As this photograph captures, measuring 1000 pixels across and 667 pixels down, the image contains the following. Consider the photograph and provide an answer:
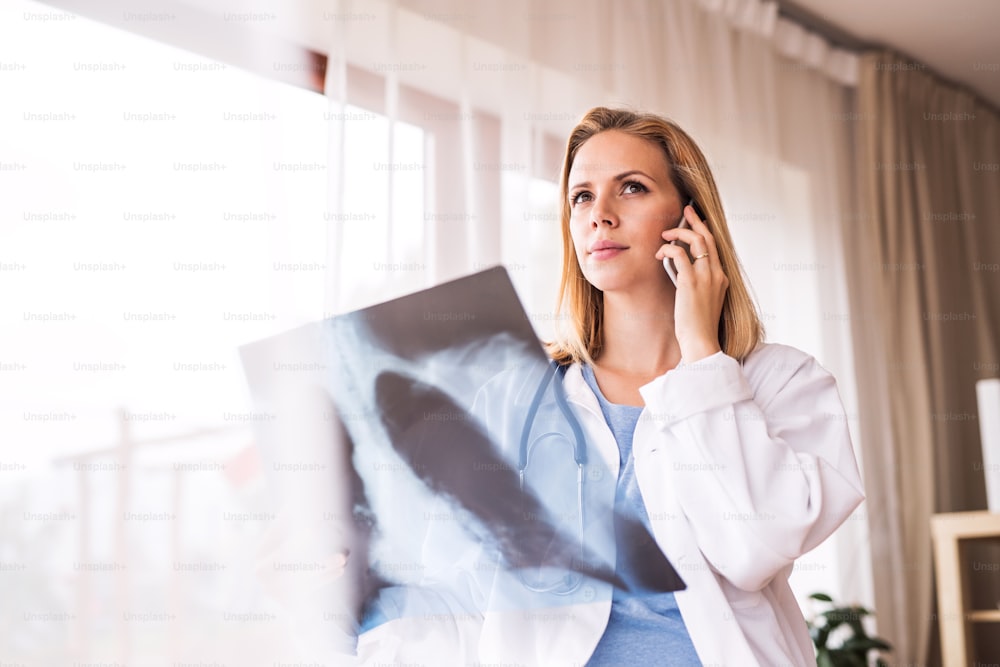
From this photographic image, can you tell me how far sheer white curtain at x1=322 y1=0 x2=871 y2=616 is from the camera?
7.06 feet

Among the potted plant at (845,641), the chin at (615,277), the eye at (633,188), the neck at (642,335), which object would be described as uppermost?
the eye at (633,188)

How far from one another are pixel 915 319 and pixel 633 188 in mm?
2448

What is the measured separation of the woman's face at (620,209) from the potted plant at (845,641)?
173 cm

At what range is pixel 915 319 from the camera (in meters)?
3.47

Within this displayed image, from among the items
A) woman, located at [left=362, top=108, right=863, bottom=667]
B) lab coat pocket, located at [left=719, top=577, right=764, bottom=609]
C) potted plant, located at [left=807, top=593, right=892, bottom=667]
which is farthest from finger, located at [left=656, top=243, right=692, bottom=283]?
potted plant, located at [left=807, top=593, right=892, bottom=667]

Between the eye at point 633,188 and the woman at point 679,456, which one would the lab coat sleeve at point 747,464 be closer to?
the woman at point 679,456

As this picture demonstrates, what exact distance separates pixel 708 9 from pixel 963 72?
4.76 ft

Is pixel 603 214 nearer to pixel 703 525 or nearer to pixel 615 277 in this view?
pixel 615 277

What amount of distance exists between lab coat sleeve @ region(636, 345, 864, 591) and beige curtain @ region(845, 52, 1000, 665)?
2.23 meters

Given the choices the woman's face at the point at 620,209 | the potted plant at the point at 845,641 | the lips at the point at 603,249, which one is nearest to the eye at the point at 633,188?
the woman's face at the point at 620,209

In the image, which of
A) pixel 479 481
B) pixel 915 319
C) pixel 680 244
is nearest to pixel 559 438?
pixel 479 481

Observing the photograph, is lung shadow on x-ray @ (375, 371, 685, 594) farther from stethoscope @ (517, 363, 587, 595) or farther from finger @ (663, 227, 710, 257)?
finger @ (663, 227, 710, 257)

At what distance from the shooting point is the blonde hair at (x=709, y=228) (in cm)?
138

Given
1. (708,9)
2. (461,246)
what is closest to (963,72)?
(708,9)
